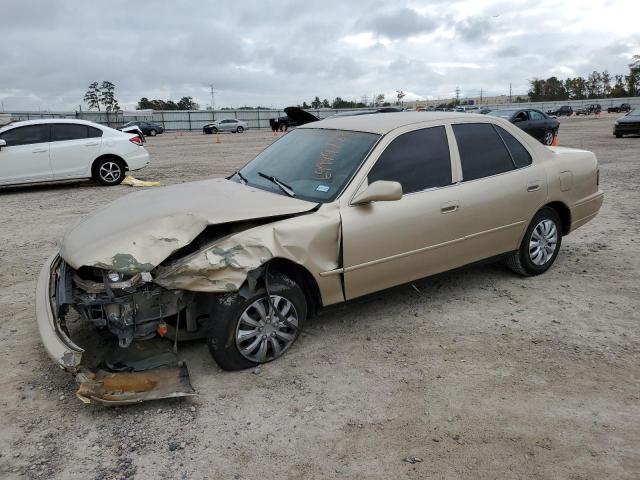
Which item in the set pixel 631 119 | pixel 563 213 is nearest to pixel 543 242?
pixel 563 213

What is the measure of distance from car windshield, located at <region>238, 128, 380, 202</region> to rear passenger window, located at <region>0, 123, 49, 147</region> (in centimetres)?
777

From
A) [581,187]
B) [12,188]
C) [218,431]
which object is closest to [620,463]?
[218,431]

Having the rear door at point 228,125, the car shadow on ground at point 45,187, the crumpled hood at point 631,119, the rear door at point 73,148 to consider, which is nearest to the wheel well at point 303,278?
the rear door at point 73,148

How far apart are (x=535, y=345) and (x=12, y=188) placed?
456 inches

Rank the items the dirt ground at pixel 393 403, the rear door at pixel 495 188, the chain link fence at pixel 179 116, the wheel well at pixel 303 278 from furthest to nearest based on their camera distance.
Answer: the chain link fence at pixel 179 116
the rear door at pixel 495 188
the wheel well at pixel 303 278
the dirt ground at pixel 393 403

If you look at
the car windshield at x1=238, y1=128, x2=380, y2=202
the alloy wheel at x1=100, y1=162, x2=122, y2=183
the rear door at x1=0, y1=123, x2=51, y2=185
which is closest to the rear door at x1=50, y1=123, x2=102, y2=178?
the rear door at x1=0, y1=123, x2=51, y2=185

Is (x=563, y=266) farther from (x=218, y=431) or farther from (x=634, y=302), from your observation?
(x=218, y=431)

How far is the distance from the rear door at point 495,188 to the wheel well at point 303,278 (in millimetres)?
1453

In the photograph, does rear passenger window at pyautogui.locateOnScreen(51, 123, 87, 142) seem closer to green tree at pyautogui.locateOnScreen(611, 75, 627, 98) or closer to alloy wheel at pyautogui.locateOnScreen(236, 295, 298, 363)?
alloy wheel at pyautogui.locateOnScreen(236, 295, 298, 363)

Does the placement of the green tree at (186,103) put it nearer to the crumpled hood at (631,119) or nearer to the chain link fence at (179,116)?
the chain link fence at (179,116)

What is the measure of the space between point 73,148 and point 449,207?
30.2ft

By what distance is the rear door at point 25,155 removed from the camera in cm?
1028

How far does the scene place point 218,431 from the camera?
2977 mm

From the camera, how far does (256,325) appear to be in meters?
3.51
